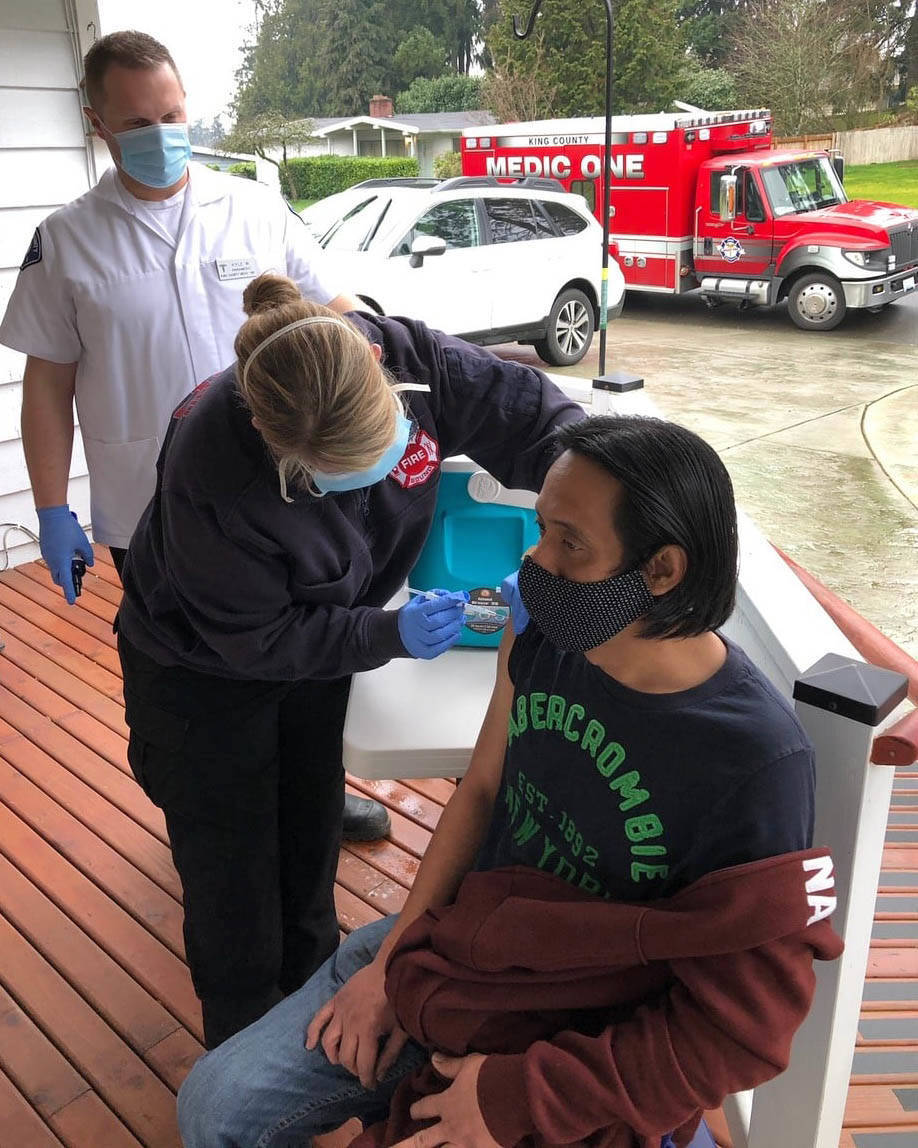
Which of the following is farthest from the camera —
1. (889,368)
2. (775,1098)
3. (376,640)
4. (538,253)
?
(889,368)

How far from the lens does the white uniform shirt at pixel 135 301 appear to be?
5.89 feet

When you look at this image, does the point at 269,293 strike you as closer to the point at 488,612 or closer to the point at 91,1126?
the point at 488,612

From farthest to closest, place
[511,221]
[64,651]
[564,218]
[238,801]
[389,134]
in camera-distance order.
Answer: [389,134], [564,218], [511,221], [64,651], [238,801]

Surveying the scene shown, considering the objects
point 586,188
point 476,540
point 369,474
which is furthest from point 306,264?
point 586,188

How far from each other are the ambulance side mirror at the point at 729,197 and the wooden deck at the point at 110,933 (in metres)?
7.33

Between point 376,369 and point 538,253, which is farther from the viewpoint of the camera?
point 538,253

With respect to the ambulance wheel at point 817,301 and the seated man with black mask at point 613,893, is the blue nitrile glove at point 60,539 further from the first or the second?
the ambulance wheel at point 817,301

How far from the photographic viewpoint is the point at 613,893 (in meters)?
0.85

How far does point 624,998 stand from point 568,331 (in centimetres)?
719

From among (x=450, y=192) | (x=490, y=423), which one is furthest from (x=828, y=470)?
(x=490, y=423)

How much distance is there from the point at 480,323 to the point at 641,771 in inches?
253

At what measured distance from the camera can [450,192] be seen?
666cm

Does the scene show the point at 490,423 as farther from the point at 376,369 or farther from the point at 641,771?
the point at 641,771

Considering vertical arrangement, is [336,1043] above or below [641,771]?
below
